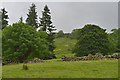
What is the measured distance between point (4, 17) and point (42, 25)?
53.6ft

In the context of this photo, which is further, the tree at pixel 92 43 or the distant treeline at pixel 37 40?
the tree at pixel 92 43

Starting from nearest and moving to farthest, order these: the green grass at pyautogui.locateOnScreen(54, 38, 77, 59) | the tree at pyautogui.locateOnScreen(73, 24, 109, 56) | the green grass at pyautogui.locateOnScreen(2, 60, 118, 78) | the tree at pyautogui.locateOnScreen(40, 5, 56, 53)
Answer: the green grass at pyautogui.locateOnScreen(2, 60, 118, 78) → the tree at pyautogui.locateOnScreen(73, 24, 109, 56) → the tree at pyautogui.locateOnScreen(40, 5, 56, 53) → the green grass at pyautogui.locateOnScreen(54, 38, 77, 59)

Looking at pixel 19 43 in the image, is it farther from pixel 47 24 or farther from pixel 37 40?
pixel 47 24

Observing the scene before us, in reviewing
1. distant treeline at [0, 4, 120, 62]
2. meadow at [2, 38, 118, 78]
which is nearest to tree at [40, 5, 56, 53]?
distant treeline at [0, 4, 120, 62]

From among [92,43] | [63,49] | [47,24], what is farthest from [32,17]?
[63,49]

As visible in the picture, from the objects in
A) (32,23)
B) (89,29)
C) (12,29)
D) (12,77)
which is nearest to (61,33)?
(32,23)

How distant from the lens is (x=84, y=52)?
35.9m

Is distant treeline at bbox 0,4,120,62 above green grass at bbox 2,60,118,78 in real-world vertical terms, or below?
above

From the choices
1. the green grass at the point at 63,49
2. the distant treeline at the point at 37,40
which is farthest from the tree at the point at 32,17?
the green grass at the point at 63,49

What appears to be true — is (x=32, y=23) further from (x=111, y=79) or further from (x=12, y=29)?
(x=111, y=79)

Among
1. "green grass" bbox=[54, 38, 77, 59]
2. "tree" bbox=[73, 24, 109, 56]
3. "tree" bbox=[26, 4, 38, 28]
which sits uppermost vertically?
"tree" bbox=[26, 4, 38, 28]

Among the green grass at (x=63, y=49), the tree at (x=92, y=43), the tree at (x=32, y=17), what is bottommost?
the green grass at (x=63, y=49)

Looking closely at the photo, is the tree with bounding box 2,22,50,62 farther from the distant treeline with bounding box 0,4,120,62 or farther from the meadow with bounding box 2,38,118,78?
the meadow with bounding box 2,38,118,78

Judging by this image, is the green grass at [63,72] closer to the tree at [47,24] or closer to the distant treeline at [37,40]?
the distant treeline at [37,40]
